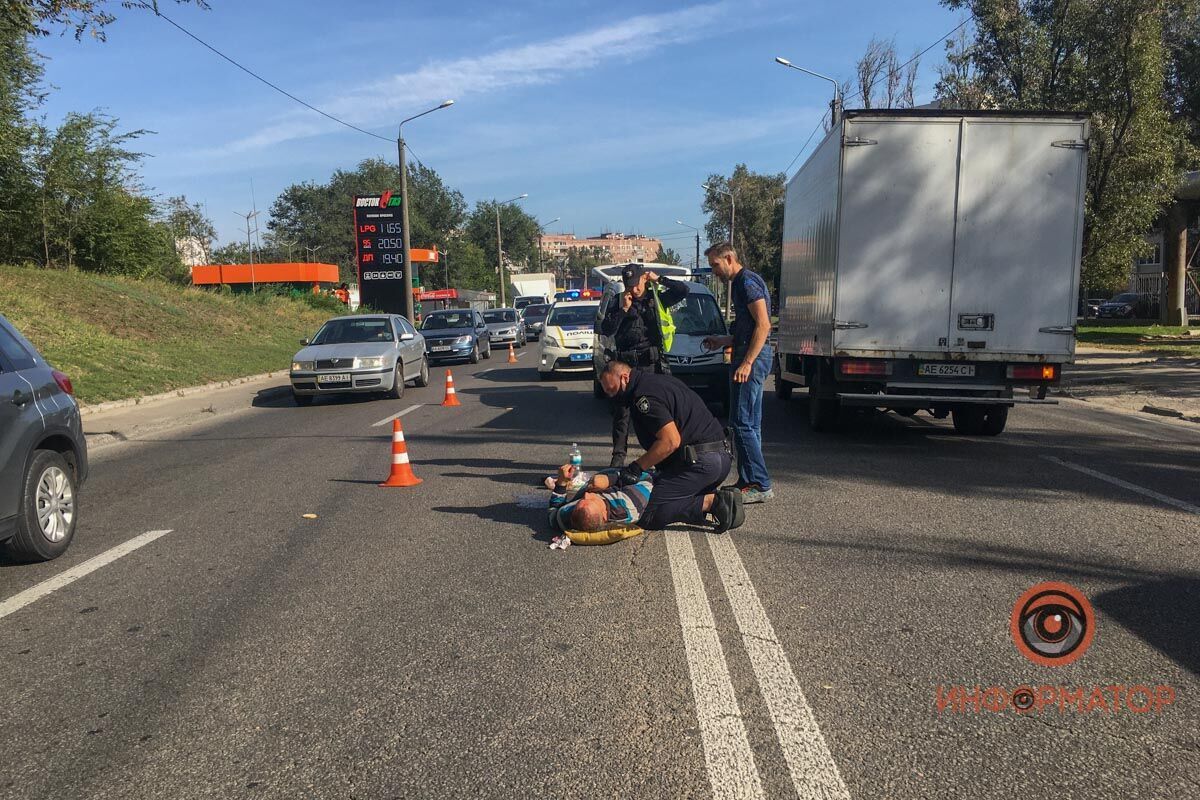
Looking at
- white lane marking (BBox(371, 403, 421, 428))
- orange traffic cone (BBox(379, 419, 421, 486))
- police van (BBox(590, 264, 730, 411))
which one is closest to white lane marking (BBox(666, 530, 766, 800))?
orange traffic cone (BBox(379, 419, 421, 486))

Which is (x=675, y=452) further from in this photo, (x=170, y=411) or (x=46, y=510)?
(x=170, y=411)

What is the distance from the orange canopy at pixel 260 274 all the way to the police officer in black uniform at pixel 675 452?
55.3 metres

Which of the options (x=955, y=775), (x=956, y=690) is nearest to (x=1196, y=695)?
(x=956, y=690)

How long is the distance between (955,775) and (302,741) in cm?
229

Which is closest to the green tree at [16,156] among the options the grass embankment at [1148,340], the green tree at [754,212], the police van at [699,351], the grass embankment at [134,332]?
the grass embankment at [134,332]

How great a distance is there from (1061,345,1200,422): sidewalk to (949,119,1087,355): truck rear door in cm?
507

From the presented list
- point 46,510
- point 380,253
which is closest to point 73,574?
point 46,510

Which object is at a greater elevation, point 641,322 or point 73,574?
point 641,322

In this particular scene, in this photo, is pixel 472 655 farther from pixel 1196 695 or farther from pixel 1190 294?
pixel 1190 294

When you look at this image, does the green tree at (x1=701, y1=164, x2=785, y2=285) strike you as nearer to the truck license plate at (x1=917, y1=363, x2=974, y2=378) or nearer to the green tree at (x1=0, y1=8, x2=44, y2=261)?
the green tree at (x1=0, y1=8, x2=44, y2=261)

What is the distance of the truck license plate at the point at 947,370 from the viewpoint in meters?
9.12

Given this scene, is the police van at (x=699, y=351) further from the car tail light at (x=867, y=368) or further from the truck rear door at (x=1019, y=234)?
the truck rear door at (x=1019, y=234)

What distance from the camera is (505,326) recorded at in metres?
33.1

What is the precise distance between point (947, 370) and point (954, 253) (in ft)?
3.84
